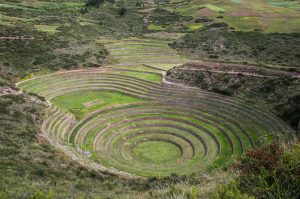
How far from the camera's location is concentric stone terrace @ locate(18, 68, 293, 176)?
3003 cm

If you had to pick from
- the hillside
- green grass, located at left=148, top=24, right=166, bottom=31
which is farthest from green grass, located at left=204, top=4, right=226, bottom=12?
green grass, located at left=148, top=24, right=166, bottom=31

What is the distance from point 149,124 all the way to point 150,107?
12.3 feet

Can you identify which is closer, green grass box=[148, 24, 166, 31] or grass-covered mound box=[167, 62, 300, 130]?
grass-covered mound box=[167, 62, 300, 130]

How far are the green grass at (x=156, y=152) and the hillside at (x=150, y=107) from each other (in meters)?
0.18

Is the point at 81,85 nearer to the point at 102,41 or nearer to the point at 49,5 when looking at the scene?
the point at 102,41

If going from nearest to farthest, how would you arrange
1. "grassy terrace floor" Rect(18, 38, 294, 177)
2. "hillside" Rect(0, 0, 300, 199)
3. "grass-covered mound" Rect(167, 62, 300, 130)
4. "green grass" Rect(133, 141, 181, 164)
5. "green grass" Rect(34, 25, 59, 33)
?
"hillside" Rect(0, 0, 300, 199)
"grassy terrace floor" Rect(18, 38, 294, 177)
"green grass" Rect(133, 141, 181, 164)
"grass-covered mound" Rect(167, 62, 300, 130)
"green grass" Rect(34, 25, 59, 33)

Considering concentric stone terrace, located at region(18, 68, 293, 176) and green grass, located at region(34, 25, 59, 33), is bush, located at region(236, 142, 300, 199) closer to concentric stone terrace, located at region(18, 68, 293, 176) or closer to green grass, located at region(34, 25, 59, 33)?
concentric stone terrace, located at region(18, 68, 293, 176)

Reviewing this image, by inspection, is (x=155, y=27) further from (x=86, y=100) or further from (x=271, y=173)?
(x=271, y=173)

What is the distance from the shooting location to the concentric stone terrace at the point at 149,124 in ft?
98.5

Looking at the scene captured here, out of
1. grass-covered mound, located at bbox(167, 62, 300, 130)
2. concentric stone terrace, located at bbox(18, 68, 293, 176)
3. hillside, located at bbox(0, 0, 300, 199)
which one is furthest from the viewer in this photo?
grass-covered mound, located at bbox(167, 62, 300, 130)

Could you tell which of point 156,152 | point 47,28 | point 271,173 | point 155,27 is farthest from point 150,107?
point 155,27

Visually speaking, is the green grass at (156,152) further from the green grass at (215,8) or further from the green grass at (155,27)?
the green grass at (215,8)

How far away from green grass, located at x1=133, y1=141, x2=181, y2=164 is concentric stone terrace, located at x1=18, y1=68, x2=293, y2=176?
86mm

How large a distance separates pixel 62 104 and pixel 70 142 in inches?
359
